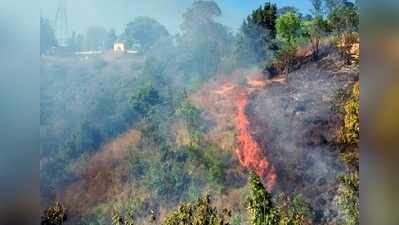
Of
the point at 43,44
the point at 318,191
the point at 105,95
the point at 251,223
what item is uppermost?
the point at 43,44

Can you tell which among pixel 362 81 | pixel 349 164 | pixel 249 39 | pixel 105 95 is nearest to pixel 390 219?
pixel 349 164

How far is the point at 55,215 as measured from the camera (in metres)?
3.66

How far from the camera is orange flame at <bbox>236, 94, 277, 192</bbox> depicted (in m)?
3.59

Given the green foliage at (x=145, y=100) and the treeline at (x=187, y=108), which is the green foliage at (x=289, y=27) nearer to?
the treeline at (x=187, y=108)

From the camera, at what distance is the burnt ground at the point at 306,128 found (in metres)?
3.54

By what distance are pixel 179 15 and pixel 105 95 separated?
0.69 meters

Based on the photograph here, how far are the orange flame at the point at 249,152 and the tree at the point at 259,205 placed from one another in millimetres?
42

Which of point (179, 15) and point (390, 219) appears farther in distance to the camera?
point (179, 15)

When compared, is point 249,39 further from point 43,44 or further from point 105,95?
point 43,44

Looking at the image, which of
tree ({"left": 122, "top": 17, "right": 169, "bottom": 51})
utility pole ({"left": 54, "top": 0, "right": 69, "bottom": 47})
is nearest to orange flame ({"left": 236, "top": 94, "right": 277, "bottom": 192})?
tree ({"left": 122, "top": 17, "right": 169, "bottom": 51})

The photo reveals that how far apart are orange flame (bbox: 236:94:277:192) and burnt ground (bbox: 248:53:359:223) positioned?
0.12ft

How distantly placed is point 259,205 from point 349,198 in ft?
1.81

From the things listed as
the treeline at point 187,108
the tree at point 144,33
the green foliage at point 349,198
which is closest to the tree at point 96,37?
the treeline at point 187,108

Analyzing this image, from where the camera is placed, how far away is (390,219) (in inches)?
127
